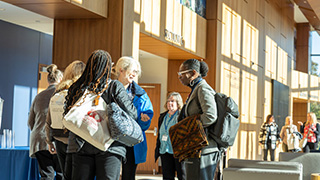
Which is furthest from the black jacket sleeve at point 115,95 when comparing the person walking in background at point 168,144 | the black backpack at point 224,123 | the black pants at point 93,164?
the person walking in background at point 168,144

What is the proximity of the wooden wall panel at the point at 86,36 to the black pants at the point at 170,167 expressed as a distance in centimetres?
168

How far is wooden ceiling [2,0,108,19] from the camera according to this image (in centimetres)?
679

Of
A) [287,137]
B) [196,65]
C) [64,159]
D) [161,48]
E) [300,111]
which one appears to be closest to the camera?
[64,159]

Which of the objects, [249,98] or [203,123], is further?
[249,98]

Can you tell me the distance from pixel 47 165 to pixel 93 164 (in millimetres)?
2418

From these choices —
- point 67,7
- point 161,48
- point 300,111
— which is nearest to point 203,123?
point 67,7

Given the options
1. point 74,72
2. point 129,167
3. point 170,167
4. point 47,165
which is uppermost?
point 74,72

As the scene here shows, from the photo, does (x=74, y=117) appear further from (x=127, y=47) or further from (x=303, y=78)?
(x=303, y=78)

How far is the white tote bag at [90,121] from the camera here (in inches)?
135

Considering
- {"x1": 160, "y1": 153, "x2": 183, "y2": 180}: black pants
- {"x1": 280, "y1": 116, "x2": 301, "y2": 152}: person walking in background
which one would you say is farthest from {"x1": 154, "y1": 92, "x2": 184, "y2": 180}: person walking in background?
{"x1": 280, "y1": 116, "x2": 301, "y2": 152}: person walking in background

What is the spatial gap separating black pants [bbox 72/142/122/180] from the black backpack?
3.54 feet

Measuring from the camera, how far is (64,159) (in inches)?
167

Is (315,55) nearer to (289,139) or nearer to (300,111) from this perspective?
(300,111)

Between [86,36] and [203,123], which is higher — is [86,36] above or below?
above
